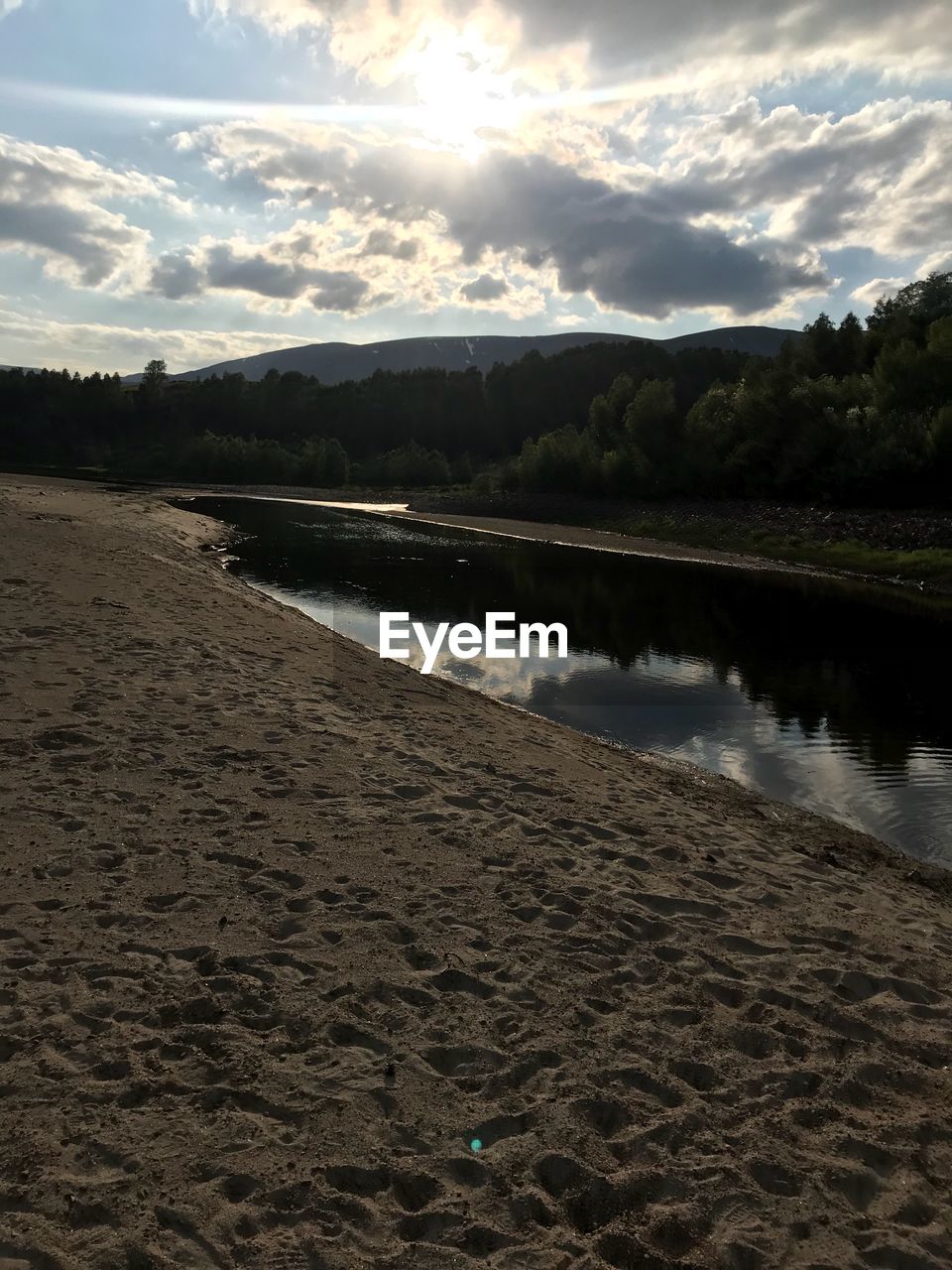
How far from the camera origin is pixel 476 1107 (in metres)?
4.55

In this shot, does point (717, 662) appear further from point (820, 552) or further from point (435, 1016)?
point (820, 552)

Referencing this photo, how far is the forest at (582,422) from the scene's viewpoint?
50.0 metres

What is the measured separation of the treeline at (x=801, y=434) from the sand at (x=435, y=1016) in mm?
42527

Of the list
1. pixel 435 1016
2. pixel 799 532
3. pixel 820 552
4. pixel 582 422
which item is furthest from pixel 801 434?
pixel 582 422

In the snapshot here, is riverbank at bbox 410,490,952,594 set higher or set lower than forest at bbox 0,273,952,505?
lower

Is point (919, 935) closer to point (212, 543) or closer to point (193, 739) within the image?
point (193, 739)

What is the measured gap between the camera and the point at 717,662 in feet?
67.1

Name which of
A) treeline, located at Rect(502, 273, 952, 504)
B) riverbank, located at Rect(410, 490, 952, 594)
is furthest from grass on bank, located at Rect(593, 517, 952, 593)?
treeline, located at Rect(502, 273, 952, 504)

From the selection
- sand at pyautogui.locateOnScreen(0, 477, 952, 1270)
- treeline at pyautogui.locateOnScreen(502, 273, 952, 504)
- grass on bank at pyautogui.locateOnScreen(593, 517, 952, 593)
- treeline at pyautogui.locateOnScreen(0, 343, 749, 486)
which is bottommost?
sand at pyautogui.locateOnScreen(0, 477, 952, 1270)

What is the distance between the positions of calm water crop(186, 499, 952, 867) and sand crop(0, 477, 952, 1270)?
3.03 metres

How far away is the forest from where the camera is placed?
50000 mm

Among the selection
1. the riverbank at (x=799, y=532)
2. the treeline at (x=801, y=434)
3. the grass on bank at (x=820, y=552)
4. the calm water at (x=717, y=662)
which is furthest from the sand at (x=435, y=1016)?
the treeline at (x=801, y=434)

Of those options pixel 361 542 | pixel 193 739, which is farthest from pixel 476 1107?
pixel 361 542

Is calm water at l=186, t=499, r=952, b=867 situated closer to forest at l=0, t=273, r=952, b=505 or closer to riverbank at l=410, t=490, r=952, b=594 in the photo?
riverbank at l=410, t=490, r=952, b=594
